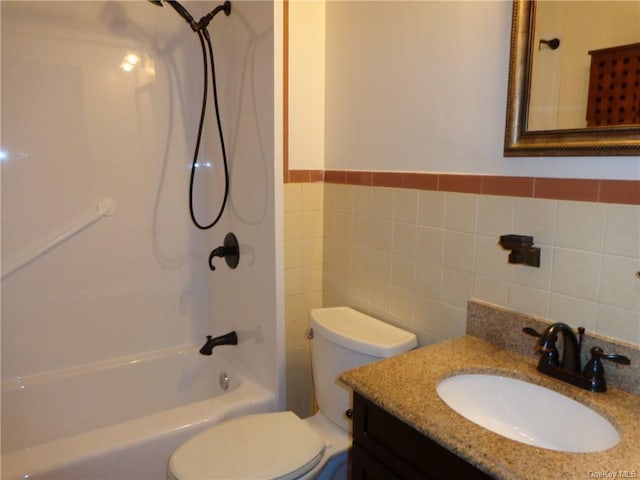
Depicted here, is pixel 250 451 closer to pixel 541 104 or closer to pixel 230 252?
pixel 230 252

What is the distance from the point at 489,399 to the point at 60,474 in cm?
129

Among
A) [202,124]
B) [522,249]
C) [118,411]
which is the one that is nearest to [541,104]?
[522,249]

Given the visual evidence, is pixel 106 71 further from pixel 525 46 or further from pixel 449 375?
pixel 449 375

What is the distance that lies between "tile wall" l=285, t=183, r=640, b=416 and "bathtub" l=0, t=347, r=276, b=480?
0.43m

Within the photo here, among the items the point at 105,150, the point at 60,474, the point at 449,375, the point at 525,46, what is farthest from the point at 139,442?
the point at 525,46

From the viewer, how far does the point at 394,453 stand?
1.10 m

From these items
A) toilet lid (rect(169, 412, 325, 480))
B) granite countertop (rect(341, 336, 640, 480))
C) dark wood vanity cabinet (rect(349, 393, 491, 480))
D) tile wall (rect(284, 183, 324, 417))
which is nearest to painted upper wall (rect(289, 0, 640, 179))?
tile wall (rect(284, 183, 324, 417))

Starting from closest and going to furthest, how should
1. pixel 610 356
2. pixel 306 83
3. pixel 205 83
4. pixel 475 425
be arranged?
pixel 475 425 → pixel 610 356 → pixel 306 83 → pixel 205 83

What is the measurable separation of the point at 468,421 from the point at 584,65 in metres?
0.90

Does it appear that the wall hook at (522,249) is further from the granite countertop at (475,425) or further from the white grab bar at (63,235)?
the white grab bar at (63,235)

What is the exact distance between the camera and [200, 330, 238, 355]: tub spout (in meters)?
2.10

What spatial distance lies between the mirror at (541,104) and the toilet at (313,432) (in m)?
0.73

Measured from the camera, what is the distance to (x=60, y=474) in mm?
1424

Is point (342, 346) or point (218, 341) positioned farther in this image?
point (218, 341)
